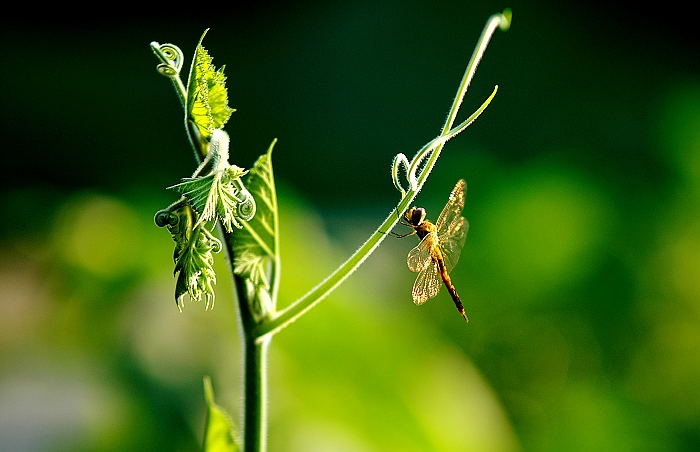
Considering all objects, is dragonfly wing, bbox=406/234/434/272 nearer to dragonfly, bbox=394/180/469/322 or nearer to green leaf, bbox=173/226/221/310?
dragonfly, bbox=394/180/469/322

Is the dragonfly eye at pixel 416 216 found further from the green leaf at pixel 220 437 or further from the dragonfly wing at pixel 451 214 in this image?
the green leaf at pixel 220 437

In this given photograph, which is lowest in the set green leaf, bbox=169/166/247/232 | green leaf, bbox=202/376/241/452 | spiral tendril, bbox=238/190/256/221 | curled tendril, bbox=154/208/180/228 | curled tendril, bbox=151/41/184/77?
green leaf, bbox=202/376/241/452

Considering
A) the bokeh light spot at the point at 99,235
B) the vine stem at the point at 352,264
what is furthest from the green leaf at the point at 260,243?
the bokeh light spot at the point at 99,235

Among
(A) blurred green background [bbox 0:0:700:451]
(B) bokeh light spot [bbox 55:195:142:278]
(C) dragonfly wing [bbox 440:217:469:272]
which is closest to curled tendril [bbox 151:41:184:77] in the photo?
(C) dragonfly wing [bbox 440:217:469:272]

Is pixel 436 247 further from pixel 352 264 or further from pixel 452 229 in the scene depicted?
pixel 352 264

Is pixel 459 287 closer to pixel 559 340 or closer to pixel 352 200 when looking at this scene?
pixel 559 340

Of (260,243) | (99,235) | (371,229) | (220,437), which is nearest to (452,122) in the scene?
(260,243)

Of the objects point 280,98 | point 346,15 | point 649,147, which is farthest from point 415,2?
point 649,147
